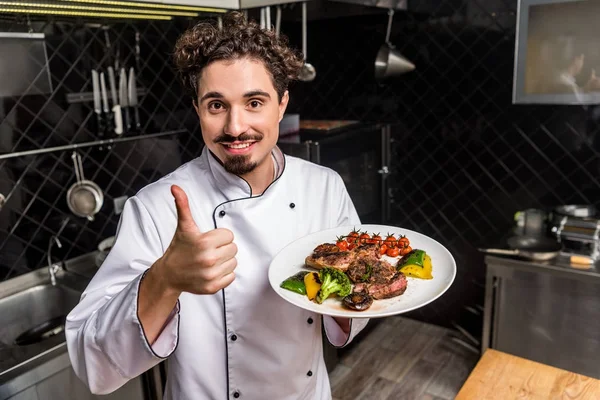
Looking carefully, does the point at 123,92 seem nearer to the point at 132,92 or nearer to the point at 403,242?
the point at 132,92

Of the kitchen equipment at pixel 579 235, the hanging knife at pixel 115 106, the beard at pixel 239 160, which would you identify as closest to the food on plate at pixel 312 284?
the beard at pixel 239 160

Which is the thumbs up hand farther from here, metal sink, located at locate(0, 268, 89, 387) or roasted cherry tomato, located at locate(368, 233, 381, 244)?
Answer: metal sink, located at locate(0, 268, 89, 387)

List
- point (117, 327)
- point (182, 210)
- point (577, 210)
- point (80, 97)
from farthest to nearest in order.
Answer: point (577, 210), point (80, 97), point (117, 327), point (182, 210)

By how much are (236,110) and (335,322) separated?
2.21 feet

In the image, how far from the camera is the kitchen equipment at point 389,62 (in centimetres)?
305

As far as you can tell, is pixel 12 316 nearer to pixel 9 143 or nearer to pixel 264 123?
pixel 9 143

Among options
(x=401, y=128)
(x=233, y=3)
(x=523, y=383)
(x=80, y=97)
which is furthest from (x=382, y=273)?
(x=401, y=128)

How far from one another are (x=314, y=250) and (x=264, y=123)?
Result: 0.38 m

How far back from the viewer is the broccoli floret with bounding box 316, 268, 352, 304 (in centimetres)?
118

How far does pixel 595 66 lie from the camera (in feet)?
8.53

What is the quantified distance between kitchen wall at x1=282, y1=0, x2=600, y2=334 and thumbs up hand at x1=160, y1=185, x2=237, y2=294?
8.39 ft

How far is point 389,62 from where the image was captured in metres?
3.04

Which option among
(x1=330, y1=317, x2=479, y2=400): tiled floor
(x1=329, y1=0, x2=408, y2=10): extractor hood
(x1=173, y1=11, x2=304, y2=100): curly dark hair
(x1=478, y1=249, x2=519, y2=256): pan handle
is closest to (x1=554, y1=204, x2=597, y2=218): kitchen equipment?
(x1=478, y1=249, x2=519, y2=256): pan handle

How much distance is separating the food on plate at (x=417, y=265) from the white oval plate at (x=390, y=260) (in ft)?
0.05
